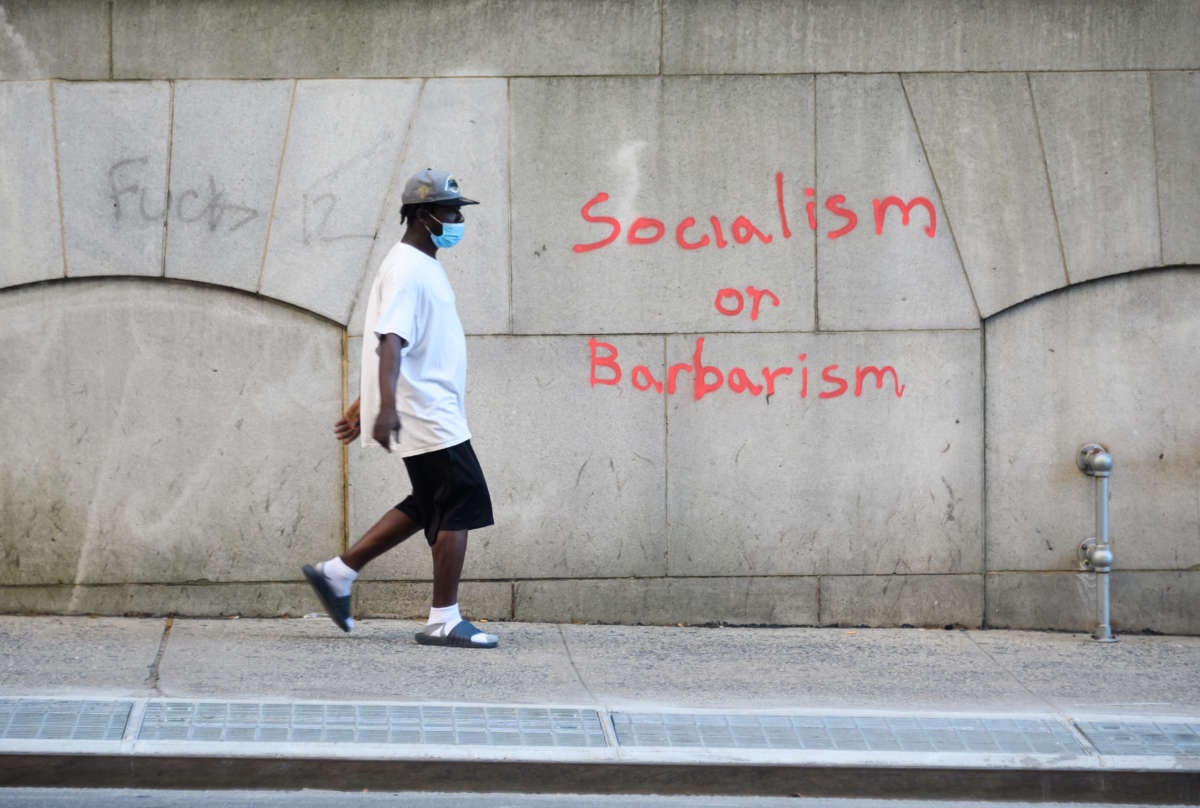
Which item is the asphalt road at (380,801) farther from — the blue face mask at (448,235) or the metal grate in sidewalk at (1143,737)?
the blue face mask at (448,235)

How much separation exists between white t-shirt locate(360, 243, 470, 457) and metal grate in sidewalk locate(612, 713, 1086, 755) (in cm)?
138

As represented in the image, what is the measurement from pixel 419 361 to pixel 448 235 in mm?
514

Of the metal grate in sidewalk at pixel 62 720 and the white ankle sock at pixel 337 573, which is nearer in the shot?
the metal grate in sidewalk at pixel 62 720

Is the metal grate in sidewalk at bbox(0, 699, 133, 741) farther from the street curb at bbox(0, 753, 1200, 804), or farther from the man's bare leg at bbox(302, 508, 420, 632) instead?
the man's bare leg at bbox(302, 508, 420, 632)

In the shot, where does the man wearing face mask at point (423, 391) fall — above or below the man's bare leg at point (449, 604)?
above

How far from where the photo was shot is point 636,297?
281 inches

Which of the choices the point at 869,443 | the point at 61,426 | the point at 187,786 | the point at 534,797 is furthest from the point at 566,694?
the point at 61,426

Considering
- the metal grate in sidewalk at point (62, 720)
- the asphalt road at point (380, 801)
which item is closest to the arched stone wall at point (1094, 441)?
the asphalt road at point (380, 801)

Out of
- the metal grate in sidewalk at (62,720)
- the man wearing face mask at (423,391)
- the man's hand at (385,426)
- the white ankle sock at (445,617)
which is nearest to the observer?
the metal grate in sidewalk at (62,720)

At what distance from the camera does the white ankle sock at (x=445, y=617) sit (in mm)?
6402

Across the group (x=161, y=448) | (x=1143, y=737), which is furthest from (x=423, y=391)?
(x=1143, y=737)

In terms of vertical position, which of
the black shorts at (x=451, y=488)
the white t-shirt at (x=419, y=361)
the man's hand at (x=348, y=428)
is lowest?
the black shorts at (x=451, y=488)

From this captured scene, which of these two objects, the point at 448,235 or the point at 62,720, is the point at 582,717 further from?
the point at 448,235

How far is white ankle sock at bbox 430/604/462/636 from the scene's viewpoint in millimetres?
6402
